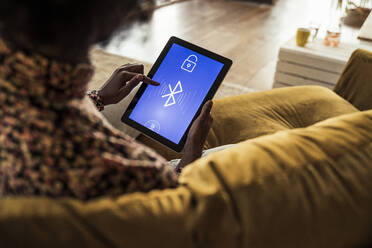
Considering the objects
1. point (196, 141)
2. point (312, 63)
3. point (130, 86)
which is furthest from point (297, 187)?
point (312, 63)

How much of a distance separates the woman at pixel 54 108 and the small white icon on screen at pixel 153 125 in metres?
0.55

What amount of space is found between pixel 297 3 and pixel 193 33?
213 centimetres

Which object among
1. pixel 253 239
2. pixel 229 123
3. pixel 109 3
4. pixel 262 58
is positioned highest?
pixel 109 3

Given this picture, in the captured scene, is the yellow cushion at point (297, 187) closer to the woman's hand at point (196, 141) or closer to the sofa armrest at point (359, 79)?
the woman's hand at point (196, 141)

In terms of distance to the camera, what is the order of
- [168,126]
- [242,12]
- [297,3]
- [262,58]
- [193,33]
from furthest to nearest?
[297,3]
[242,12]
[193,33]
[262,58]
[168,126]

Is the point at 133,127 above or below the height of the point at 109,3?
below

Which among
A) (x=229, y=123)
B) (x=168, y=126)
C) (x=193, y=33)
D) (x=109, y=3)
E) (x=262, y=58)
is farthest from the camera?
(x=193, y=33)

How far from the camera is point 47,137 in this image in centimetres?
46

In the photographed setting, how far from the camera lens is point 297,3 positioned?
479 cm

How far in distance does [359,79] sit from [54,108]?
107cm

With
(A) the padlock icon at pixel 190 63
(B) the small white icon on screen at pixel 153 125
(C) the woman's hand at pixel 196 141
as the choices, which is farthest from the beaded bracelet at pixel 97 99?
(C) the woman's hand at pixel 196 141

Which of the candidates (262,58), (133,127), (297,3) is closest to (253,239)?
(133,127)

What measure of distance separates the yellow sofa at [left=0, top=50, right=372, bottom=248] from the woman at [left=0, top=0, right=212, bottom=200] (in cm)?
3

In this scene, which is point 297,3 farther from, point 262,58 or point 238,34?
point 262,58
